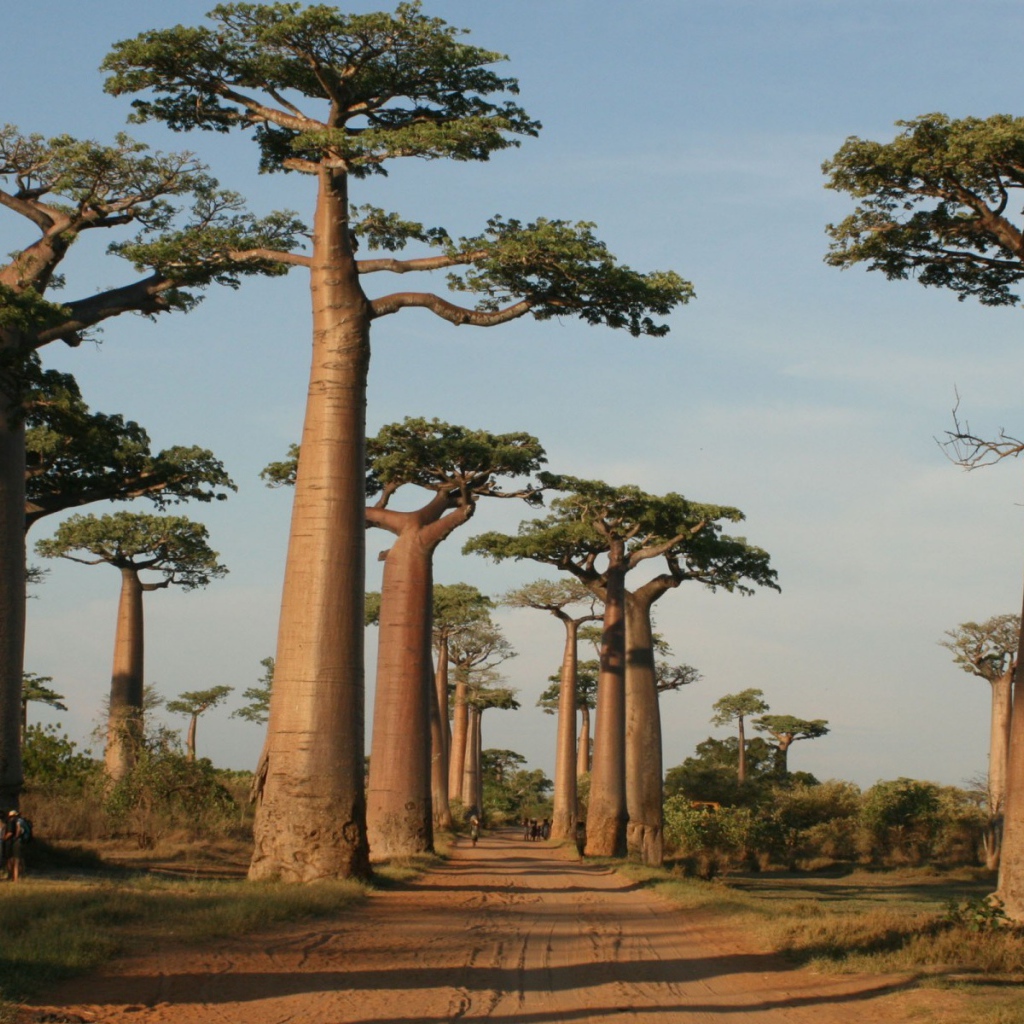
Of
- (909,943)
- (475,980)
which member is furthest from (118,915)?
(909,943)

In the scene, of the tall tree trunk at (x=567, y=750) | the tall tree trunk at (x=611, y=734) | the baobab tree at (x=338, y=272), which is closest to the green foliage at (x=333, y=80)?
the baobab tree at (x=338, y=272)

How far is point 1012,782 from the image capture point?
10398 mm

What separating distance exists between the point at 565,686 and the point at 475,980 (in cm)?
2575

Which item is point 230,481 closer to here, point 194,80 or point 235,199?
point 235,199

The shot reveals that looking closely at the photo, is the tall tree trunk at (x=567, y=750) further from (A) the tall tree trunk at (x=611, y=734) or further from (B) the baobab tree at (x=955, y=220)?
(B) the baobab tree at (x=955, y=220)

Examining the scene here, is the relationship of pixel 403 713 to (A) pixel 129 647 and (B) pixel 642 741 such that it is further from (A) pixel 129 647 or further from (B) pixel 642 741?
(A) pixel 129 647

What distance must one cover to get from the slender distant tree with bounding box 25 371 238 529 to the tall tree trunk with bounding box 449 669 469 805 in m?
22.7

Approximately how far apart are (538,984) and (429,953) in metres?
1.07

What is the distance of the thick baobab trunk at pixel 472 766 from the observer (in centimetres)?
4416

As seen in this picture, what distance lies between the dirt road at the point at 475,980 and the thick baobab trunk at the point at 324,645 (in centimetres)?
116

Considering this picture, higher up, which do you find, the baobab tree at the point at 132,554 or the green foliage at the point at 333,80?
the green foliage at the point at 333,80

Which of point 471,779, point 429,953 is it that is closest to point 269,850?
point 429,953

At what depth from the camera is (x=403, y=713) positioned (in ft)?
57.0

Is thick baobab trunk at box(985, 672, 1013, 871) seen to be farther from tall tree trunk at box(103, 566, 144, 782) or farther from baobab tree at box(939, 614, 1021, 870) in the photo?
tall tree trunk at box(103, 566, 144, 782)
